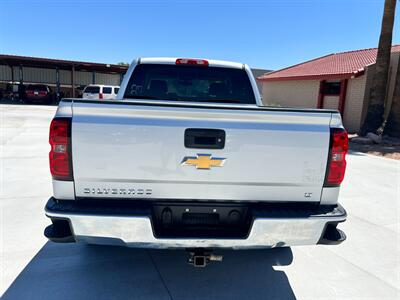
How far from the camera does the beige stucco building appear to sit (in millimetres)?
16938

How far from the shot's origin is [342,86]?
18.0 meters

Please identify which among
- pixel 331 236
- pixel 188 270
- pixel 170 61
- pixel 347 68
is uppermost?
pixel 347 68

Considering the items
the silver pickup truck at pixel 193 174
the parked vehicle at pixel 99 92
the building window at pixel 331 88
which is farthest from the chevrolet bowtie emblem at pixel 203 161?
the parked vehicle at pixel 99 92

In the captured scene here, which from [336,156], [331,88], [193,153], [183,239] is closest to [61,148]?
[193,153]

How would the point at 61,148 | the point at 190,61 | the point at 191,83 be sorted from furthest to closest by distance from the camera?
the point at 191,83, the point at 190,61, the point at 61,148

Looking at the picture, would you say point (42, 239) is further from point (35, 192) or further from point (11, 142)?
point (11, 142)

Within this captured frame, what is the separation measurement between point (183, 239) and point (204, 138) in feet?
2.53

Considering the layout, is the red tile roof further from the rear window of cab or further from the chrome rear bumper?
the chrome rear bumper

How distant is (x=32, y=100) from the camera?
29.5 meters

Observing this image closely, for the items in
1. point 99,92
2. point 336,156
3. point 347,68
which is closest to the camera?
point 336,156

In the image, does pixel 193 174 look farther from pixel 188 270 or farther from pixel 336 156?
pixel 188 270

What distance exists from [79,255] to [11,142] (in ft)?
26.7

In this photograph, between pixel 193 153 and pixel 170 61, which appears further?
pixel 170 61

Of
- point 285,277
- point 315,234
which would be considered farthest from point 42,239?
point 315,234
